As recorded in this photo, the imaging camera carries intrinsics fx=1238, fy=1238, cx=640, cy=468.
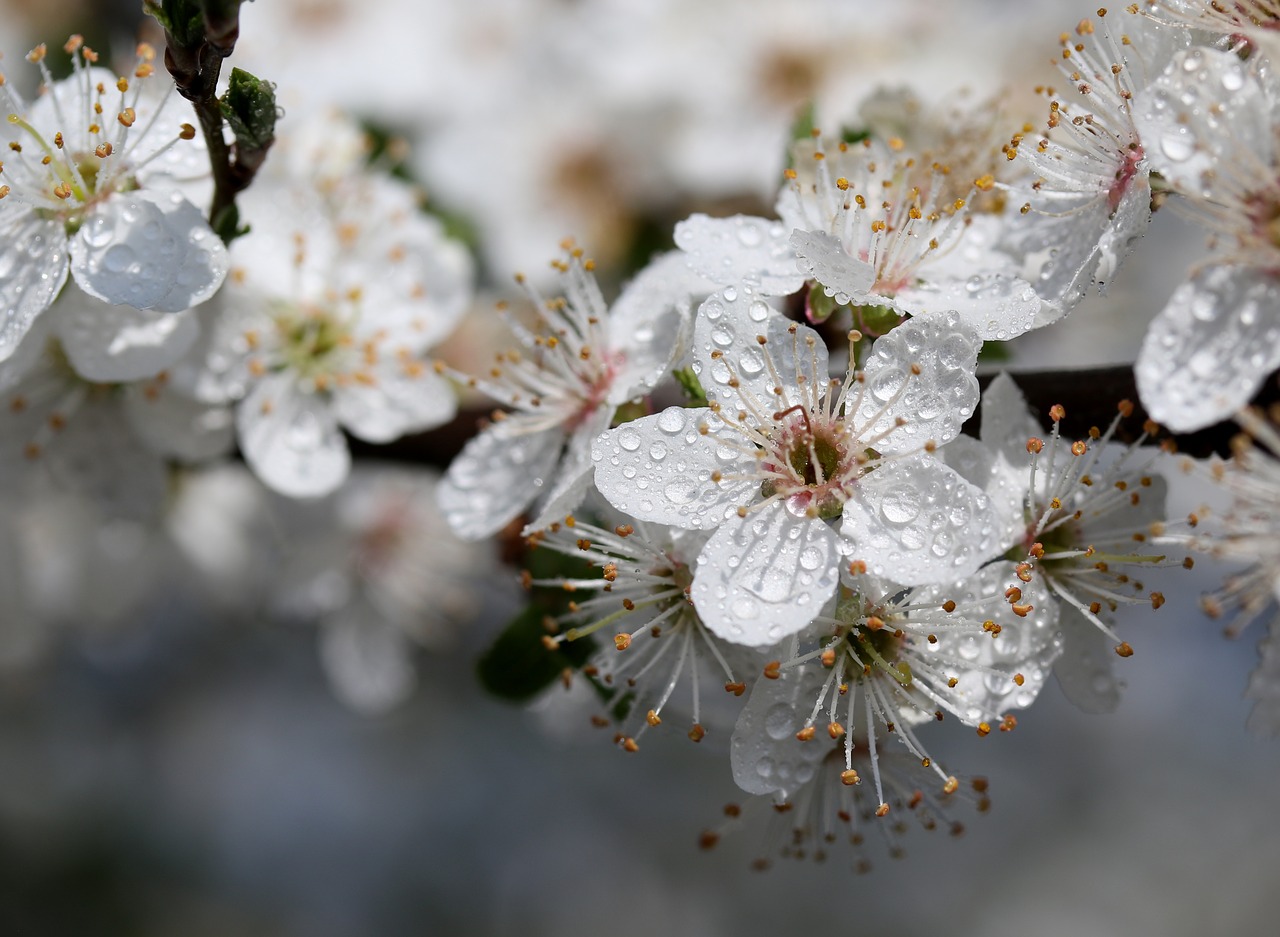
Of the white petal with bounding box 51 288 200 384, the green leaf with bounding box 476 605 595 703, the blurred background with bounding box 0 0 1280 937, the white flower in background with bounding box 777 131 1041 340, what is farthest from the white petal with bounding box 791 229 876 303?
the blurred background with bounding box 0 0 1280 937

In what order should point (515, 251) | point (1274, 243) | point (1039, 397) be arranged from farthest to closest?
1. point (515, 251)
2. point (1039, 397)
3. point (1274, 243)

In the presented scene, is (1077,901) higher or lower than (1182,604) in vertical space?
lower

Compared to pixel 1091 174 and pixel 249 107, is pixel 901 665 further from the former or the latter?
pixel 249 107

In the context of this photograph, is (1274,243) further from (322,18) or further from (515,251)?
(322,18)

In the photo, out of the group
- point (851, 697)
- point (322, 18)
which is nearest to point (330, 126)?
point (322, 18)

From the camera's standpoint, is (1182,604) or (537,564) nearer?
(537,564)

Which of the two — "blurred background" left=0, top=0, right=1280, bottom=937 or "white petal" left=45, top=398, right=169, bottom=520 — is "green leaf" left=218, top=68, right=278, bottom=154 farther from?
"blurred background" left=0, top=0, right=1280, bottom=937
